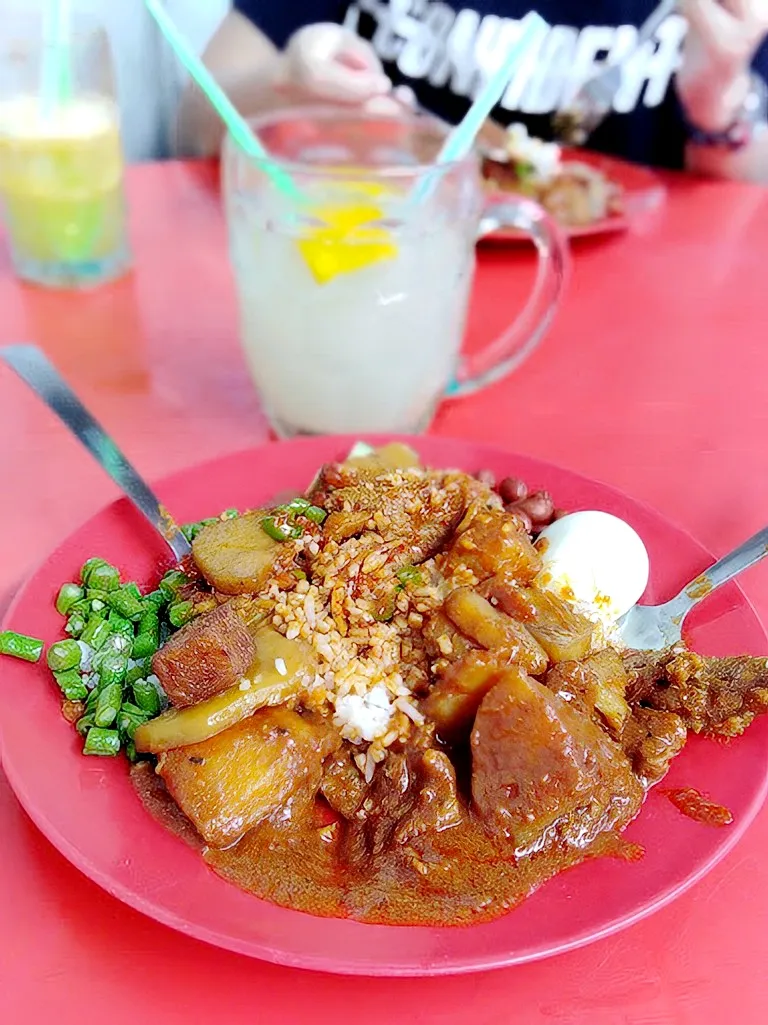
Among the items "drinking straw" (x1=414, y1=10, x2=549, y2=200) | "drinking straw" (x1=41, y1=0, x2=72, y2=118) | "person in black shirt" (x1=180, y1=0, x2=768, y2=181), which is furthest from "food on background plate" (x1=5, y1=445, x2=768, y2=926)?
"person in black shirt" (x1=180, y1=0, x2=768, y2=181)

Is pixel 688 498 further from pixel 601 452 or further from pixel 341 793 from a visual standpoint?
pixel 341 793

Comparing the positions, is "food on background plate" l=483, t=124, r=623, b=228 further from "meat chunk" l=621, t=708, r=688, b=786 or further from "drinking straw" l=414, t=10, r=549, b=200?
"meat chunk" l=621, t=708, r=688, b=786

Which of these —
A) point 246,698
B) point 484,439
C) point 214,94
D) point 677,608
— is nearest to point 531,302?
point 484,439

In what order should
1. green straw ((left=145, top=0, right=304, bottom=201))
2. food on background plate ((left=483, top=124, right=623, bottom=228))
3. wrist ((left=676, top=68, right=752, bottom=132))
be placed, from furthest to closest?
wrist ((left=676, top=68, right=752, bottom=132))
food on background plate ((left=483, top=124, right=623, bottom=228))
green straw ((left=145, top=0, right=304, bottom=201))

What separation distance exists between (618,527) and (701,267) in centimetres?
142

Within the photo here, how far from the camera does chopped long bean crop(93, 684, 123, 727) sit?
1090 millimetres

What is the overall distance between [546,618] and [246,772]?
44cm

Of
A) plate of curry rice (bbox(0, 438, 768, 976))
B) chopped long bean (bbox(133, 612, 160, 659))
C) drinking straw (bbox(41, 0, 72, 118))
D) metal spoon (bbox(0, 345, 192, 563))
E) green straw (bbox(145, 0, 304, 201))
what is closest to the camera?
plate of curry rice (bbox(0, 438, 768, 976))

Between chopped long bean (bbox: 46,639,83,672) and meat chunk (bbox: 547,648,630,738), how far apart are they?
1.99ft

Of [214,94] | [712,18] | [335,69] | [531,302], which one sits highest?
[712,18]

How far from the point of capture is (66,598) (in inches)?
48.8

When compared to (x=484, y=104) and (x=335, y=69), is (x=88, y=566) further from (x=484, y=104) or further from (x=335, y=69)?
(x=335, y=69)

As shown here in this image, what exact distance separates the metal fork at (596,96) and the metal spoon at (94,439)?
7.29 ft

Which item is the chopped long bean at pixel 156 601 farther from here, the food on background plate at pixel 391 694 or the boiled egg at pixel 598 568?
the boiled egg at pixel 598 568
